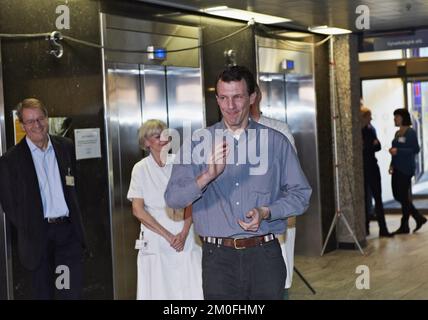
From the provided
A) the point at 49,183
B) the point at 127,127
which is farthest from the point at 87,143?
the point at 49,183

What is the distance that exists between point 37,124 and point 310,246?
5673 millimetres

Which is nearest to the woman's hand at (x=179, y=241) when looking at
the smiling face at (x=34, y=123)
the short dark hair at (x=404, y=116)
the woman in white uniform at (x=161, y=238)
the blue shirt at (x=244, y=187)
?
the woman in white uniform at (x=161, y=238)

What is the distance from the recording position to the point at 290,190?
159 inches

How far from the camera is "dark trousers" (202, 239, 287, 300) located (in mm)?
3969

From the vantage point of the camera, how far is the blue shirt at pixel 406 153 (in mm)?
11875

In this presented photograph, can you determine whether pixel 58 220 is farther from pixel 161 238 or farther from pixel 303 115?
pixel 303 115

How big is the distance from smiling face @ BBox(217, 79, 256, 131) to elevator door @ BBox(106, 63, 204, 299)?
10.6 ft

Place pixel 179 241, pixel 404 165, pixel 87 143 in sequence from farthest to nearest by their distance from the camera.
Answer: pixel 404 165 → pixel 87 143 → pixel 179 241

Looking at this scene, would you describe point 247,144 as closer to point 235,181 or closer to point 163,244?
point 235,181

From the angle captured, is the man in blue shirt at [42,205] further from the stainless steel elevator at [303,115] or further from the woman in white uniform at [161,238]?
the stainless steel elevator at [303,115]

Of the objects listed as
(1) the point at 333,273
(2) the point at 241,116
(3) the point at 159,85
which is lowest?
(1) the point at 333,273

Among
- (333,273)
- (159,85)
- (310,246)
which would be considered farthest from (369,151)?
(159,85)

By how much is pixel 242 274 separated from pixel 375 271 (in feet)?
17.3
